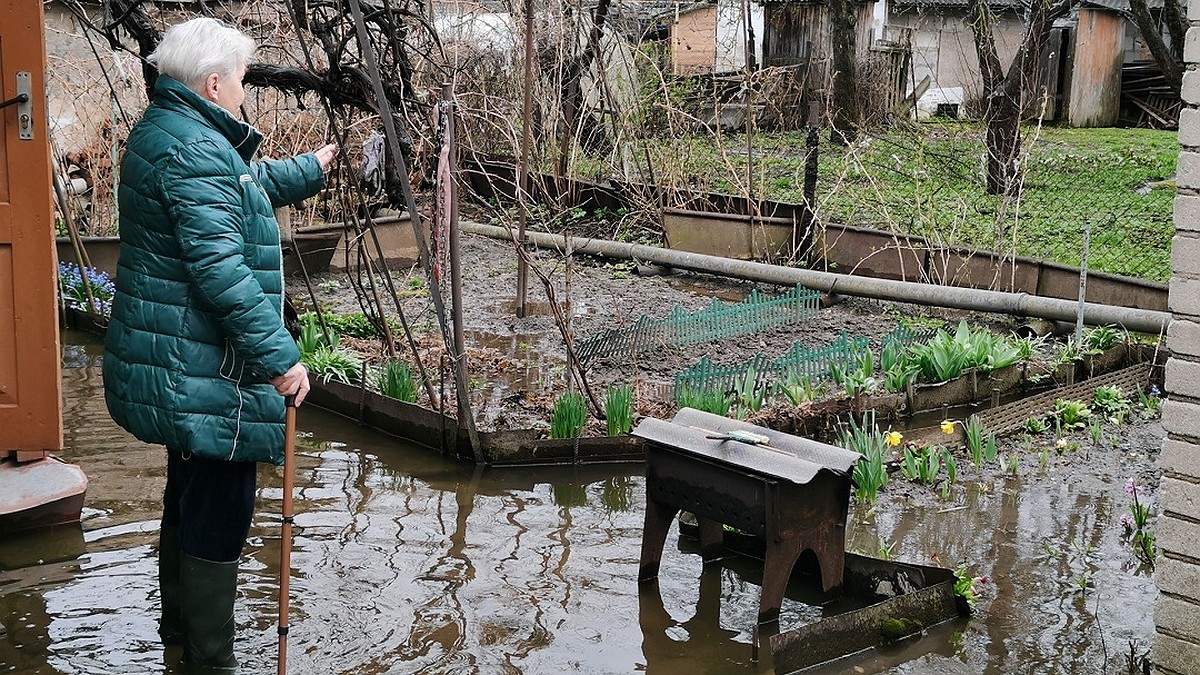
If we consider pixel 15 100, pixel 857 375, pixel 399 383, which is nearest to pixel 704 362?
pixel 857 375

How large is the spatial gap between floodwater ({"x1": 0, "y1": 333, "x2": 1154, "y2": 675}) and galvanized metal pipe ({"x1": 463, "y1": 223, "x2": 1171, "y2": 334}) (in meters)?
2.16

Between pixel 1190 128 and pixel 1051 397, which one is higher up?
pixel 1190 128

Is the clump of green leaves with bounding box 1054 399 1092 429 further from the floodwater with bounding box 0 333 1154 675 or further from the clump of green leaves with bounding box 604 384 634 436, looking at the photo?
the clump of green leaves with bounding box 604 384 634 436

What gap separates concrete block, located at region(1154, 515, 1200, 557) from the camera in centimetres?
383

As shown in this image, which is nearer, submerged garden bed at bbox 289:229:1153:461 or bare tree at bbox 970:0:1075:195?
submerged garden bed at bbox 289:229:1153:461

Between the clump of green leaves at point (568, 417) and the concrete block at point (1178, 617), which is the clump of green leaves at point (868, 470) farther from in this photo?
the concrete block at point (1178, 617)

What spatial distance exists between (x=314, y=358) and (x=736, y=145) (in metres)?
11.8

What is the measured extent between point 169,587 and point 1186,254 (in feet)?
11.4

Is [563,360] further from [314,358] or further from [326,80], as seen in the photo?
[326,80]

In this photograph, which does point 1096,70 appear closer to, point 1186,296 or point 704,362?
point 704,362

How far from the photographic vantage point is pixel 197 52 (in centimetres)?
383

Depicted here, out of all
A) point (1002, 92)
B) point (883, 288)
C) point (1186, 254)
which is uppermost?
point (1002, 92)

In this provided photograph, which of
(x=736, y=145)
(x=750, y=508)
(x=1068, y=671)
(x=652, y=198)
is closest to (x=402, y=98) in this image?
(x=750, y=508)

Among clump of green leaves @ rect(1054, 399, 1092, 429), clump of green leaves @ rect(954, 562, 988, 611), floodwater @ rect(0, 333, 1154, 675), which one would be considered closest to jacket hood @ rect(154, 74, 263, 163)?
floodwater @ rect(0, 333, 1154, 675)
